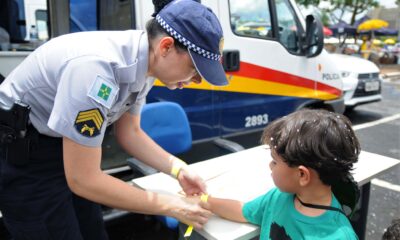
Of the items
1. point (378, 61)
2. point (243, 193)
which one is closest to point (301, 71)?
point (243, 193)

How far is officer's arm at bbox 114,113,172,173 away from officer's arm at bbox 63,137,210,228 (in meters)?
0.36

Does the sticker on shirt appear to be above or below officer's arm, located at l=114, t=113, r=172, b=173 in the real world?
above

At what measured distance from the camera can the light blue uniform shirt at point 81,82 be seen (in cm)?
109

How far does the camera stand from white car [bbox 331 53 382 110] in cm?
615

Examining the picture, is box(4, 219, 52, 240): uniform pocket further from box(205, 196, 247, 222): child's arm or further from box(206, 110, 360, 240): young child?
box(206, 110, 360, 240): young child

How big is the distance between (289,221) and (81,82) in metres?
0.80

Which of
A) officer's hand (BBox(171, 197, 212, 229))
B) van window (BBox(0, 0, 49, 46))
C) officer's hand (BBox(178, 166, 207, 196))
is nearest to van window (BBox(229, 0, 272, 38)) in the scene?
van window (BBox(0, 0, 49, 46))

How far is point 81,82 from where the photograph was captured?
1077 millimetres

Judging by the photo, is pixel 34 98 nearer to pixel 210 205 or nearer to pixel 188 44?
pixel 188 44

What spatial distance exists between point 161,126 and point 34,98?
1269 mm

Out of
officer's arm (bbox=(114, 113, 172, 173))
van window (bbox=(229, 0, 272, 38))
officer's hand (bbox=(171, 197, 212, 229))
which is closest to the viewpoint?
officer's hand (bbox=(171, 197, 212, 229))

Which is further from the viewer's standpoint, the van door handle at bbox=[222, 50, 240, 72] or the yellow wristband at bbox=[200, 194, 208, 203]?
the van door handle at bbox=[222, 50, 240, 72]

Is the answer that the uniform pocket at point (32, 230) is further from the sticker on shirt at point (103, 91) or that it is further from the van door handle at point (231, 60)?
the van door handle at point (231, 60)

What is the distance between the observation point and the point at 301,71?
3656 mm
